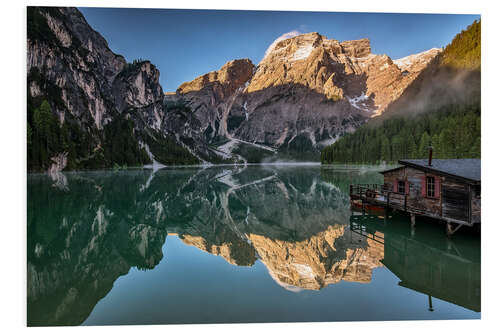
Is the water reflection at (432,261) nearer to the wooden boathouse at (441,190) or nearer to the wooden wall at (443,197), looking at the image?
the wooden boathouse at (441,190)

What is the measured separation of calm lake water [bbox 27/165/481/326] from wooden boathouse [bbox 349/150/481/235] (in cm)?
102

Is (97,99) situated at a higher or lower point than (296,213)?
higher

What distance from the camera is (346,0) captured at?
28.2ft

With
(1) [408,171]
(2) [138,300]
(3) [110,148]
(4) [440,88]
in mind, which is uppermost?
(4) [440,88]

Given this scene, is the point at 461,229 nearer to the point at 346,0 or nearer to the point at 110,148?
the point at 346,0

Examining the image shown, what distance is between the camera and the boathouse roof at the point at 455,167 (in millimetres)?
10205

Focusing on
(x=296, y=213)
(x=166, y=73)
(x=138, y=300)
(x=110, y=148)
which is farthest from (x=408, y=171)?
(x=110, y=148)

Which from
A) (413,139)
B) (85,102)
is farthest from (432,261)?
(85,102)

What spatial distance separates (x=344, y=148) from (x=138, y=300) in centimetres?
8709

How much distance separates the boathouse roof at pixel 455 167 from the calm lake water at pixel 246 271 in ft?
8.48

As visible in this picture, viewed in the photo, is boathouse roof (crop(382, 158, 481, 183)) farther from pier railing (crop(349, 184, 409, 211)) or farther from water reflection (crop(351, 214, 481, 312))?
water reflection (crop(351, 214, 481, 312))

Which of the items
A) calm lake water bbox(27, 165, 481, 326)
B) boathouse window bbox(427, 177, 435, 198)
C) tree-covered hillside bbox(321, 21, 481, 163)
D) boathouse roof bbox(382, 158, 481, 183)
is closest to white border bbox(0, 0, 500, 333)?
calm lake water bbox(27, 165, 481, 326)

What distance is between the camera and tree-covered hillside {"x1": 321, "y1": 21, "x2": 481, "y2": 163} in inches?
1709

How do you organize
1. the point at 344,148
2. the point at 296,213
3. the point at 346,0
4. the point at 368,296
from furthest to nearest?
1. the point at 344,148
2. the point at 296,213
3. the point at 346,0
4. the point at 368,296
